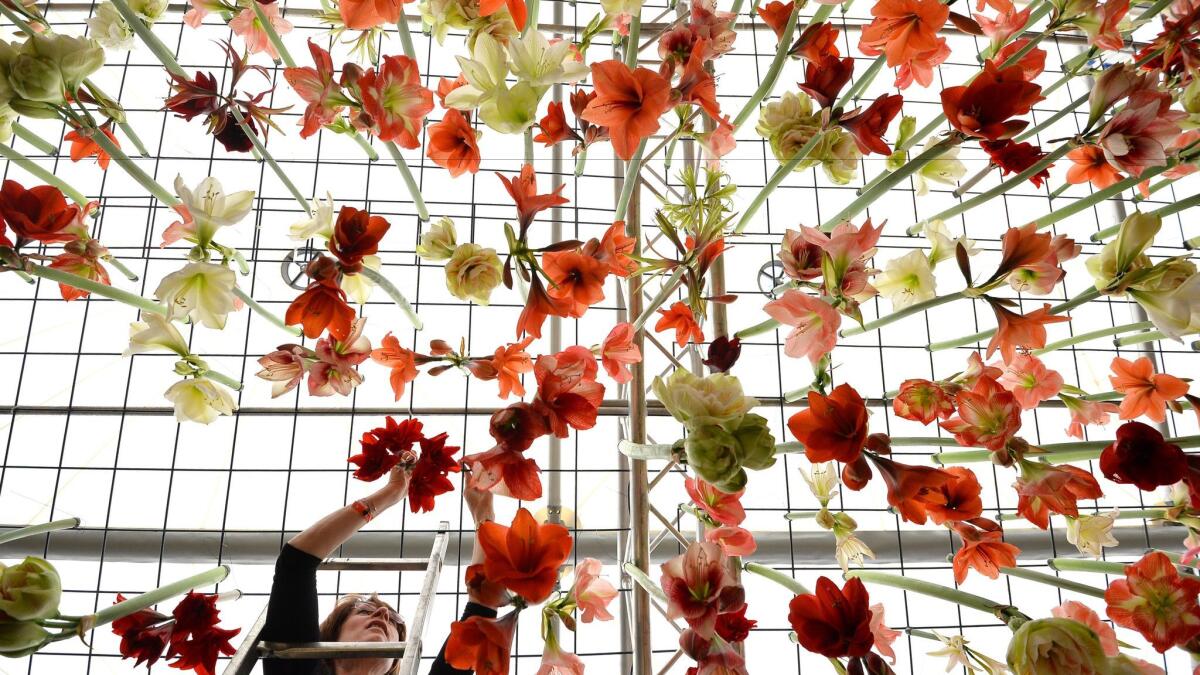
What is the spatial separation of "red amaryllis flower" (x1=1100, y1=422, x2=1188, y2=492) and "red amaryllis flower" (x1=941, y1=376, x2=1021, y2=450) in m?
0.08

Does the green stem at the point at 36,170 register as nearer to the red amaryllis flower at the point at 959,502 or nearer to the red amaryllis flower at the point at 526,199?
the red amaryllis flower at the point at 526,199

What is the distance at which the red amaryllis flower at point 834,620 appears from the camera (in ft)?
1.80

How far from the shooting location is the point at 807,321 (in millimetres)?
625

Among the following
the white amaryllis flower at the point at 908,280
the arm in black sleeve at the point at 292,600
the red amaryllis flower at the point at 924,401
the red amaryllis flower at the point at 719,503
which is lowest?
the arm in black sleeve at the point at 292,600

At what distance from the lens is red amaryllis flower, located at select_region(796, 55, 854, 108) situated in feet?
2.11

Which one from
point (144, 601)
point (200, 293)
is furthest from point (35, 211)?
point (144, 601)

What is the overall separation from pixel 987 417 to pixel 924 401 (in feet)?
0.33

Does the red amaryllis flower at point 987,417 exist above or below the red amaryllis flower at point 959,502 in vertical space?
above

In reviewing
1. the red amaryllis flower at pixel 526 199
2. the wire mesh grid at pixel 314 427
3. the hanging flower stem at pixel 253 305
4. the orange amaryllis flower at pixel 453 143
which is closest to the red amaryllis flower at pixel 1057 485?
the red amaryllis flower at pixel 526 199

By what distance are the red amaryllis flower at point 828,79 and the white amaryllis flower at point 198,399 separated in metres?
0.73

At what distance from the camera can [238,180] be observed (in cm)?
166

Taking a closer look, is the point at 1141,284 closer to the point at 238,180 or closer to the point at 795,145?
the point at 795,145

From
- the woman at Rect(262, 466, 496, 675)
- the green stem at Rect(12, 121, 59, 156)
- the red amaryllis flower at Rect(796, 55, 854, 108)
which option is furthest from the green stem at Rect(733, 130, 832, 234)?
the green stem at Rect(12, 121, 59, 156)

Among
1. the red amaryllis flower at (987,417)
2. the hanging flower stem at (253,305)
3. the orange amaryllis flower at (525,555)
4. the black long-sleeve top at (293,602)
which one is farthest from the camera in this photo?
the black long-sleeve top at (293,602)
